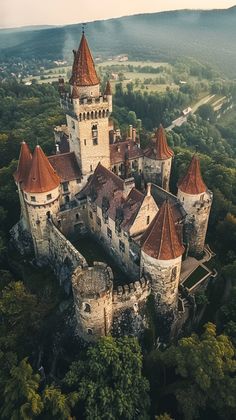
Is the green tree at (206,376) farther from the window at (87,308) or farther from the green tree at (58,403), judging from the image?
the green tree at (58,403)

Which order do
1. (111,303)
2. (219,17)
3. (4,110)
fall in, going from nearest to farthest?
(111,303) → (4,110) → (219,17)

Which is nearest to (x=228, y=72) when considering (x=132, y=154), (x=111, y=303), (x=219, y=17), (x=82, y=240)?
(x=219, y=17)

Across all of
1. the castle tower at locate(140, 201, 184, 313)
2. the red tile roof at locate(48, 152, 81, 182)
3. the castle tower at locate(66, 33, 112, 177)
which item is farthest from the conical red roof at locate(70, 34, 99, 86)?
the castle tower at locate(140, 201, 184, 313)

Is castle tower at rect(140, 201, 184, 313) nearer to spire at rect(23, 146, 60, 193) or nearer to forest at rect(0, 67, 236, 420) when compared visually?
forest at rect(0, 67, 236, 420)

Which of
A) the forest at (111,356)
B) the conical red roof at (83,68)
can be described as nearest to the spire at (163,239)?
the forest at (111,356)

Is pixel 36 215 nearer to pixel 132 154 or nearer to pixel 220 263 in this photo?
pixel 132 154

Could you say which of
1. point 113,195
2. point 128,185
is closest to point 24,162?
point 113,195
